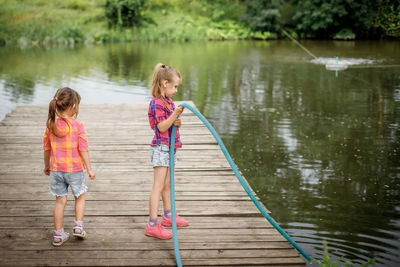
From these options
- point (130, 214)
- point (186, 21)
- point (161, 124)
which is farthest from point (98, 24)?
point (161, 124)

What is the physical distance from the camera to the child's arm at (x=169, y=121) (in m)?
3.00

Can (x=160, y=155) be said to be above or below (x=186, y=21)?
below

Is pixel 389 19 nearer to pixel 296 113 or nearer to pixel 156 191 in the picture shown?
pixel 296 113

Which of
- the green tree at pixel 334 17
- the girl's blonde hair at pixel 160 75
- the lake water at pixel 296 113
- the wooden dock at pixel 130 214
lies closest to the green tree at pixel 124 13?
the lake water at pixel 296 113

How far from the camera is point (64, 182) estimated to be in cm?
316

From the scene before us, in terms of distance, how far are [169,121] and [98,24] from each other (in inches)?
1071

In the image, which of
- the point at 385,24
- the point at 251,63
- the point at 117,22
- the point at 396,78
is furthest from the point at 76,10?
the point at 396,78

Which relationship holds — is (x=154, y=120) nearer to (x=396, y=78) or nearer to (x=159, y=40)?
(x=396, y=78)

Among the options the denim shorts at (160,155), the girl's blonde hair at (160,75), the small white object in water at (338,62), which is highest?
the girl's blonde hair at (160,75)

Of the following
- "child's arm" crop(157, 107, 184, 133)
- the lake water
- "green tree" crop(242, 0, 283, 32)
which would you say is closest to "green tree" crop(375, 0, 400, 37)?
"green tree" crop(242, 0, 283, 32)

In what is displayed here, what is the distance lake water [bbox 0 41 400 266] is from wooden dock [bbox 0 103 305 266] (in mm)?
888

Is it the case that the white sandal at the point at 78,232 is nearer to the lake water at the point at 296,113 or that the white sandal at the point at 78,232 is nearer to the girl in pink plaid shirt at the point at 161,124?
the girl in pink plaid shirt at the point at 161,124

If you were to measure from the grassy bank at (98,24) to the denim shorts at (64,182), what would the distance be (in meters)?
23.8

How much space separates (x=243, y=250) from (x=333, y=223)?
1.94 meters
